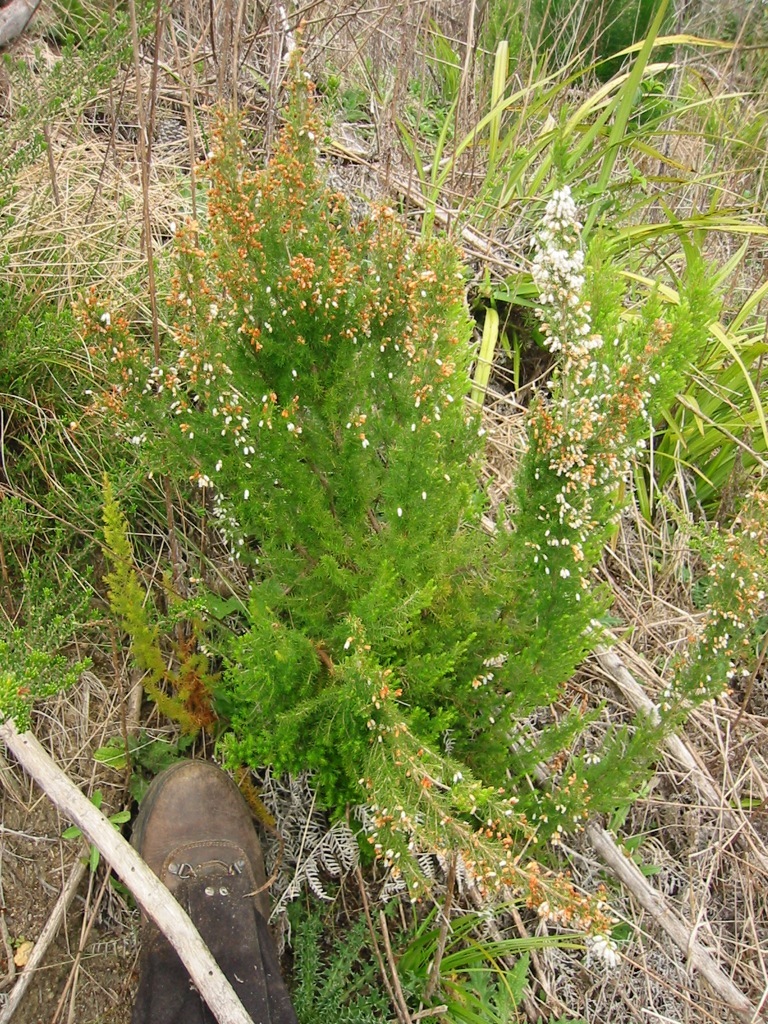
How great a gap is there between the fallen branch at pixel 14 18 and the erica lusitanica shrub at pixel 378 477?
0.91 meters

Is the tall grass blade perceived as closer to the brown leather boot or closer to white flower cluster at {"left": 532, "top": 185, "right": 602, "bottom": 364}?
white flower cluster at {"left": 532, "top": 185, "right": 602, "bottom": 364}

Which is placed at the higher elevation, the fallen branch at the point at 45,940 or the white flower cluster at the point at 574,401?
the white flower cluster at the point at 574,401

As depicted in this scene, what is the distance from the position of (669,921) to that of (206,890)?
1.25 m

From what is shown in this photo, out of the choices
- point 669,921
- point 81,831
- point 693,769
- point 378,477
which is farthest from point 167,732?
point 693,769

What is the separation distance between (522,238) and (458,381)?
1.66 m

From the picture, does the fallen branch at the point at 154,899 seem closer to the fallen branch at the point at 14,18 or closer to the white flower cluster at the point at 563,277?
the white flower cluster at the point at 563,277

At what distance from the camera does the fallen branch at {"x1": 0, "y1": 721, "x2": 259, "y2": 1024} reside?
166cm

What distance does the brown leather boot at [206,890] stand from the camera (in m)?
1.85

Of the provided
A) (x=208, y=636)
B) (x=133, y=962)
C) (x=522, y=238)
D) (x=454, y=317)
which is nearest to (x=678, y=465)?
(x=522, y=238)

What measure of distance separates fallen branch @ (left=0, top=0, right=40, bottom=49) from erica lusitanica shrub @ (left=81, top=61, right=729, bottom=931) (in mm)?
908

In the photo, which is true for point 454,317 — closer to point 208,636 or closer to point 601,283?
point 601,283

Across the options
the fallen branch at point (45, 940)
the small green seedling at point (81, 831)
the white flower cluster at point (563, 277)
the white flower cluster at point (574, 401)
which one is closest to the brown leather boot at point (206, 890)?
the small green seedling at point (81, 831)

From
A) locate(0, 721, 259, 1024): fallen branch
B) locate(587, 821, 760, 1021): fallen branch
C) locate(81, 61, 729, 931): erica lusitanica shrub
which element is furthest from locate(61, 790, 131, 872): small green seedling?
locate(587, 821, 760, 1021): fallen branch

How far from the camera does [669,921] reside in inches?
84.4
